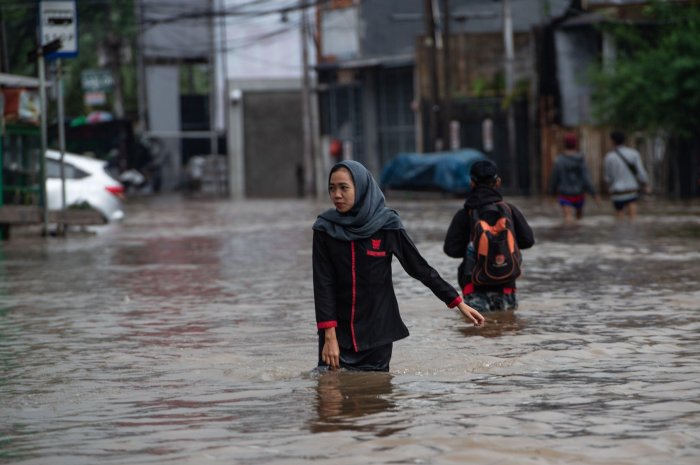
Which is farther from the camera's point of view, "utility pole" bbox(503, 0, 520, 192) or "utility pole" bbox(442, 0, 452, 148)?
"utility pole" bbox(442, 0, 452, 148)

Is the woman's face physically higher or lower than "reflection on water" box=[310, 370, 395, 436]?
higher

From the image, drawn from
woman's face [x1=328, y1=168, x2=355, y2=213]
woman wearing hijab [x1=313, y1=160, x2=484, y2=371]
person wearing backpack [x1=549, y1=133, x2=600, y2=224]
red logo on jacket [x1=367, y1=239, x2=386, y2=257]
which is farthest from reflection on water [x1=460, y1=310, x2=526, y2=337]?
person wearing backpack [x1=549, y1=133, x2=600, y2=224]

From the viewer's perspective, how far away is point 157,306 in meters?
13.5

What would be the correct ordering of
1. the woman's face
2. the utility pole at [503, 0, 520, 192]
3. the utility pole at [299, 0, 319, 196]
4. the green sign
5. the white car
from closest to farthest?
the woman's face, the white car, the utility pole at [503, 0, 520, 192], the utility pole at [299, 0, 319, 196], the green sign

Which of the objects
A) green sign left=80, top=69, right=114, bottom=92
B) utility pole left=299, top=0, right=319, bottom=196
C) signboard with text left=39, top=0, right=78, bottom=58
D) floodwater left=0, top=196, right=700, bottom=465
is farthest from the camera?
green sign left=80, top=69, right=114, bottom=92

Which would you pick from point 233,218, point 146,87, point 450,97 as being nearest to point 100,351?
point 233,218

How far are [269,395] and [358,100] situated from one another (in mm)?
49086

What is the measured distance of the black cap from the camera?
1180 centimetres

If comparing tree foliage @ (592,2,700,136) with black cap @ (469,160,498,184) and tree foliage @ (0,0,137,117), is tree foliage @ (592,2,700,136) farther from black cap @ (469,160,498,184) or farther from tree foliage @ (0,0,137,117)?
black cap @ (469,160,498,184)

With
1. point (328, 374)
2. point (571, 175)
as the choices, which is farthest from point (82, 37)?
point (328, 374)

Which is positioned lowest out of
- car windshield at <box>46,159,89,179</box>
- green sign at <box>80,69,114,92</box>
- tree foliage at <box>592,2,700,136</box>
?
car windshield at <box>46,159,89,179</box>

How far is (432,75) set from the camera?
153 ft

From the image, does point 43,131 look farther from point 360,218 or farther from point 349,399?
point 349,399

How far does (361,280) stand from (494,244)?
3.66 m
